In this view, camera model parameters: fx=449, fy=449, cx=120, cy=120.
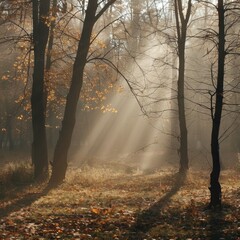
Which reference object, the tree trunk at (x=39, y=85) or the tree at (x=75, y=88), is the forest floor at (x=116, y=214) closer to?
the tree at (x=75, y=88)

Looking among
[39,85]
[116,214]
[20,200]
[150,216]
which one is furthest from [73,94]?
[150,216]

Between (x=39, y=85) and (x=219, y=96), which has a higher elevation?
(x=39, y=85)

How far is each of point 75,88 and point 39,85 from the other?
1909mm

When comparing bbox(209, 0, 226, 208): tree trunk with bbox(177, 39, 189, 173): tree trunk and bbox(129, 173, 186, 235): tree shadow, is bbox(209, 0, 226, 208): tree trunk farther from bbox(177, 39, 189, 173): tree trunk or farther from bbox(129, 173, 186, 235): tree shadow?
bbox(177, 39, 189, 173): tree trunk

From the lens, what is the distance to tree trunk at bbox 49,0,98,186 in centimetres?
1573

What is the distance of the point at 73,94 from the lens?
52.3 ft

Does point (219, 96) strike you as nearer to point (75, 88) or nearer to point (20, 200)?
point (20, 200)

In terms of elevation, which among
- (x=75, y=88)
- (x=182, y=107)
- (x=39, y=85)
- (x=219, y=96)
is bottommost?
(x=219, y=96)

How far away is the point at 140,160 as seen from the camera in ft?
118

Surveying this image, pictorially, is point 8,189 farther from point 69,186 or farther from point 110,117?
point 110,117

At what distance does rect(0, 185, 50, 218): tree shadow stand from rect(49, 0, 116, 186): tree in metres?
1.06

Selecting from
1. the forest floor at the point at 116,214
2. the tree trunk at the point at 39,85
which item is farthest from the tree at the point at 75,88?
the tree trunk at the point at 39,85

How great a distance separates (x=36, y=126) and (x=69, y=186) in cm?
310

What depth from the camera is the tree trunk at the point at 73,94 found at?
15.7 metres
